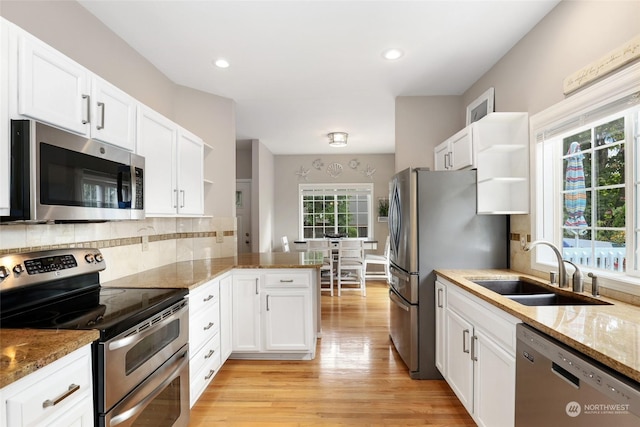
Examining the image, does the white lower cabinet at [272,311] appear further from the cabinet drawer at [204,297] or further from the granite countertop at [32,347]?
the granite countertop at [32,347]

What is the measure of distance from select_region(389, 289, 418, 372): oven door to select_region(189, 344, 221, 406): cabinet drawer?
4.97ft

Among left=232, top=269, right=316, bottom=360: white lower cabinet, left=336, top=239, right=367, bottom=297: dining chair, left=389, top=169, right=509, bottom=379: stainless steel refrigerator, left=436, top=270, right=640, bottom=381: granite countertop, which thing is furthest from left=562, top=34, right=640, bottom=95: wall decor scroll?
left=336, top=239, right=367, bottom=297: dining chair

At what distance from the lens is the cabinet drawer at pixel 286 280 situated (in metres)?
2.79

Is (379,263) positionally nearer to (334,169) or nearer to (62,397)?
(334,169)

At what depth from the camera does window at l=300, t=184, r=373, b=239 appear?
22.6ft

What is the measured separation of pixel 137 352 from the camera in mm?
1417

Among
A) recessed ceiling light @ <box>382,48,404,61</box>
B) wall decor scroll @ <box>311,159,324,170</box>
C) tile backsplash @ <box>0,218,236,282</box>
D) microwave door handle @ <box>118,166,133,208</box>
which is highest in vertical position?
recessed ceiling light @ <box>382,48,404,61</box>

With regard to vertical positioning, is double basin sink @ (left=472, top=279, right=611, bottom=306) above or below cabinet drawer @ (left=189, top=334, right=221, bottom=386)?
above

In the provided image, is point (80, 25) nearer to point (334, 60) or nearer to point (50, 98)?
point (50, 98)

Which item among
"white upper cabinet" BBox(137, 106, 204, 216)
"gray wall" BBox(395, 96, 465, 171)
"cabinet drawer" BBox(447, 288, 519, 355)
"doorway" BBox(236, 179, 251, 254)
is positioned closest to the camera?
"cabinet drawer" BBox(447, 288, 519, 355)

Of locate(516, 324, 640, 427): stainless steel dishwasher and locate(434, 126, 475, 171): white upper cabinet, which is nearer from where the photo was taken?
locate(516, 324, 640, 427): stainless steel dishwasher

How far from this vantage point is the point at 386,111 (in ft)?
13.3

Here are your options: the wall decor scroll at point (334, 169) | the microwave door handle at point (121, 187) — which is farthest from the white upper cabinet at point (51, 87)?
the wall decor scroll at point (334, 169)

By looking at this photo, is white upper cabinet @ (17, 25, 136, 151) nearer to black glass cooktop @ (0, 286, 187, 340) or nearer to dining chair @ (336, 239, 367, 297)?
black glass cooktop @ (0, 286, 187, 340)
